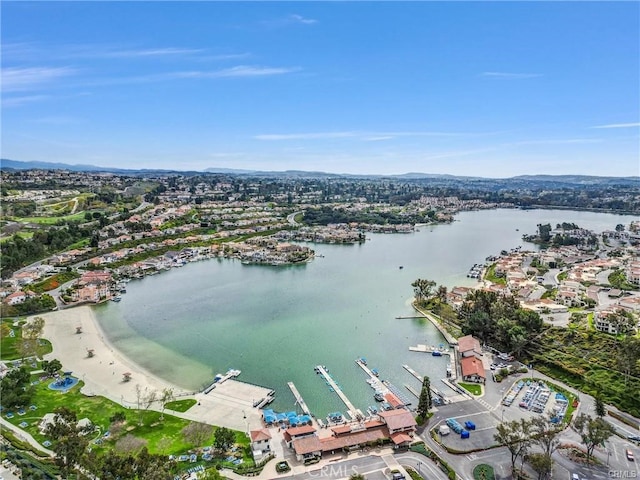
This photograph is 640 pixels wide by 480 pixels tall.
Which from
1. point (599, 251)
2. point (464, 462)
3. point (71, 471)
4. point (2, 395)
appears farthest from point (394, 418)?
point (599, 251)

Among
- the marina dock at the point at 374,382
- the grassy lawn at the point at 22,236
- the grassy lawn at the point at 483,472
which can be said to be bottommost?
the marina dock at the point at 374,382

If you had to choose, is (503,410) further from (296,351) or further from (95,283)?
(95,283)

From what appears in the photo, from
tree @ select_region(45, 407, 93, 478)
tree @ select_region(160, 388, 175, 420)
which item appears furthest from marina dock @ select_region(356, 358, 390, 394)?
tree @ select_region(45, 407, 93, 478)

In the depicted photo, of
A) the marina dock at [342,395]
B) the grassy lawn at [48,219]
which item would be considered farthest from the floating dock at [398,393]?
the grassy lawn at [48,219]

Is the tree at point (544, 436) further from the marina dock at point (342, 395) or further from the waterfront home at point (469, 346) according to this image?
the waterfront home at point (469, 346)

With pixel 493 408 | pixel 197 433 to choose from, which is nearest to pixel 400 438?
pixel 493 408

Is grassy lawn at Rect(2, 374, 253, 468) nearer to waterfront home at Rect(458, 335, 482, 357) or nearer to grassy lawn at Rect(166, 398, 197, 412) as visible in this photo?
grassy lawn at Rect(166, 398, 197, 412)

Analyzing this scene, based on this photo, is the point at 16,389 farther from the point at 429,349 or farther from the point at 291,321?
the point at 429,349
